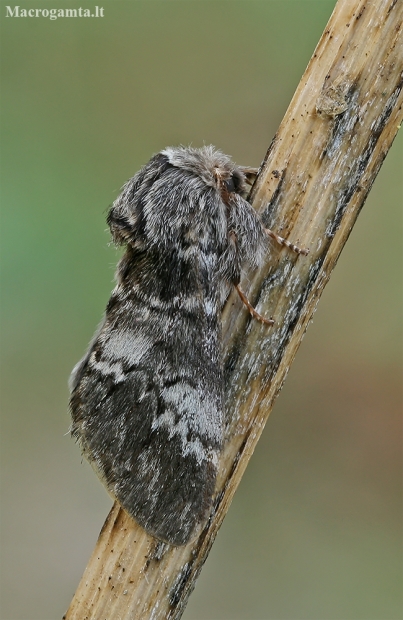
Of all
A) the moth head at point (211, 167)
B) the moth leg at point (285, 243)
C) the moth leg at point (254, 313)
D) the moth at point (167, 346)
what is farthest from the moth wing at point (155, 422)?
the moth head at point (211, 167)

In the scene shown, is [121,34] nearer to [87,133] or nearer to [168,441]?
[87,133]

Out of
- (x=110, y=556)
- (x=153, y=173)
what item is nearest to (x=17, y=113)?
(x=153, y=173)

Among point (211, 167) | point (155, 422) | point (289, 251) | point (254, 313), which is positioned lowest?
point (155, 422)

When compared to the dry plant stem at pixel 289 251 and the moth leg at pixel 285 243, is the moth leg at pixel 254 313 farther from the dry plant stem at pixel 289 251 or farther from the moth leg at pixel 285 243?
the moth leg at pixel 285 243

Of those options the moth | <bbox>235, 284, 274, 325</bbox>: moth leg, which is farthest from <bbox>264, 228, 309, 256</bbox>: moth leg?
<bbox>235, 284, 274, 325</bbox>: moth leg

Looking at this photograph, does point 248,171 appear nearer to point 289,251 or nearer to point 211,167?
point 211,167

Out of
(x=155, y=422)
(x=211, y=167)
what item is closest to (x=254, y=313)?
(x=155, y=422)
